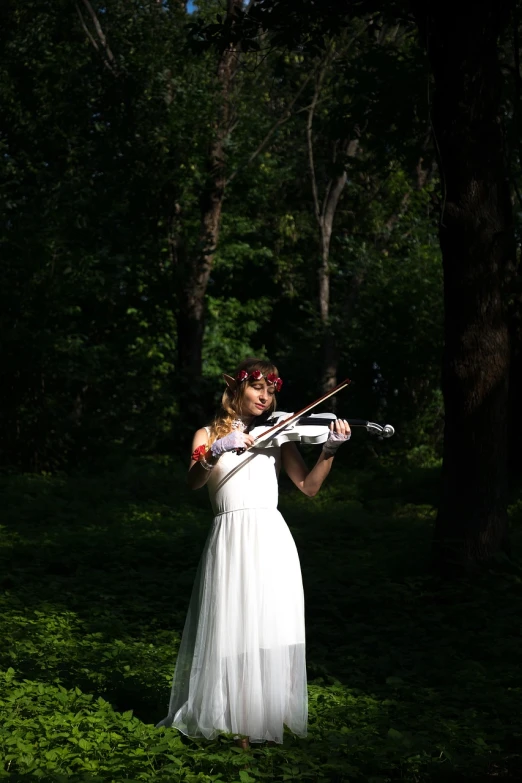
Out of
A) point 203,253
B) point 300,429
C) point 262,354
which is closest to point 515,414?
point 203,253

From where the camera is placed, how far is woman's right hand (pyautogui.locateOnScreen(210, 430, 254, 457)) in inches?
212

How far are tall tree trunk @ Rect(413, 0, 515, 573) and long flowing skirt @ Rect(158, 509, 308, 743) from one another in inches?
186

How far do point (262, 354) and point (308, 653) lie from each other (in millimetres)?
26897

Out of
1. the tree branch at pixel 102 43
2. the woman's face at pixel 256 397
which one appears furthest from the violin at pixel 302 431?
the tree branch at pixel 102 43

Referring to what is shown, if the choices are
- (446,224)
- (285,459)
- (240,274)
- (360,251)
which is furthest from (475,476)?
(240,274)

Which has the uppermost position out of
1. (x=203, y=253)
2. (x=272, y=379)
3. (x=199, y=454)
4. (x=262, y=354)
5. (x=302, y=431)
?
(x=203, y=253)

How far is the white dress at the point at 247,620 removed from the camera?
5582mm

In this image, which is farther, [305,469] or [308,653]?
[308,653]

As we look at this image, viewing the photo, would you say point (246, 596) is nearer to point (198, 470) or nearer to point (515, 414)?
point (198, 470)

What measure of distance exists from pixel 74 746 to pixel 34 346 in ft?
49.9

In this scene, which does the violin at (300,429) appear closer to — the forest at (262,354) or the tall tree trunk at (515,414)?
the forest at (262,354)

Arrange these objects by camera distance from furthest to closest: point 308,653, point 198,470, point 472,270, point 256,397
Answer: point 472,270 < point 308,653 < point 256,397 < point 198,470

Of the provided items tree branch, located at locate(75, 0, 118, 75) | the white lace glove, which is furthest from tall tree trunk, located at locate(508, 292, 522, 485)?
tree branch, located at locate(75, 0, 118, 75)

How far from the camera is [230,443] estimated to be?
539 centimetres
